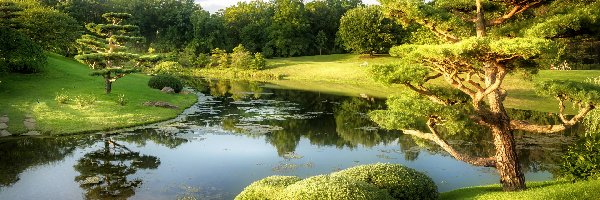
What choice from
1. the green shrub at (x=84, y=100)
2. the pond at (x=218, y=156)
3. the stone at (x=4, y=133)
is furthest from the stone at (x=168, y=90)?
the stone at (x=4, y=133)

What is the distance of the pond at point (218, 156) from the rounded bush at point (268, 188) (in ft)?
14.2

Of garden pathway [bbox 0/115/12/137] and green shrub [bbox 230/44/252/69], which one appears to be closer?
garden pathway [bbox 0/115/12/137]

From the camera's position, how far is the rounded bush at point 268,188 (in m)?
10.6

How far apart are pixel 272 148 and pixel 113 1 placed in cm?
9967

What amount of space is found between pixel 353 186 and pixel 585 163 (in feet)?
24.2

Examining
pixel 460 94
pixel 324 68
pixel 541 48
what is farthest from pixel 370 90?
pixel 541 48

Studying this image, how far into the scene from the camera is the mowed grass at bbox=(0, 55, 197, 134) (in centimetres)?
2473

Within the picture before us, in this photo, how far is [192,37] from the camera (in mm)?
99750

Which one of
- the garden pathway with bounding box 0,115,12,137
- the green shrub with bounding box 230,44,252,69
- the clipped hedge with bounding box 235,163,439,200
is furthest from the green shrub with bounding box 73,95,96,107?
the green shrub with bounding box 230,44,252,69

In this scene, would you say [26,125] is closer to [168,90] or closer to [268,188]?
[168,90]

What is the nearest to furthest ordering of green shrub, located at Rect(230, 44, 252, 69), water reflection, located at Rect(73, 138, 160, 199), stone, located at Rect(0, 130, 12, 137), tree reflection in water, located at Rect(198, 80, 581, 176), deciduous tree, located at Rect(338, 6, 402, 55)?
water reflection, located at Rect(73, 138, 160, 199) → tree reflection in water, located at Rect(198, 80, 581, 176) → stone, located at Rect(0, 130, 12, 137) → green shrub, located at Rect(230, 44, 252, 69) → deciduous tree, located at Rect(338, 6, 402, 55)

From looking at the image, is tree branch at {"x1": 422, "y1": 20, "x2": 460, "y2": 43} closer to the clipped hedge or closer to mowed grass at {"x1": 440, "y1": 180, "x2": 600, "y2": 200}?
the clipped hedge

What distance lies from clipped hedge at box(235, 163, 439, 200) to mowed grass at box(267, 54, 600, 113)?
20.2m

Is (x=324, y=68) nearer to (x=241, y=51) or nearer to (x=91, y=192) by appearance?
(x=241, y=51)
